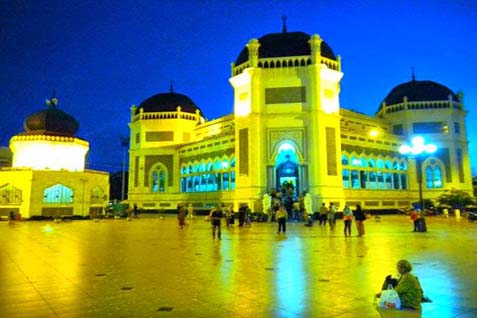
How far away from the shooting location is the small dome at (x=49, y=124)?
149 feet

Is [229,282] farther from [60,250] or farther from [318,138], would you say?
[318,138]

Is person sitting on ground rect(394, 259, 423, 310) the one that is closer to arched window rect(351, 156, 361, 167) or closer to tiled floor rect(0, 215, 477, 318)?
tiled floor rect(0, 215, 477, 318)

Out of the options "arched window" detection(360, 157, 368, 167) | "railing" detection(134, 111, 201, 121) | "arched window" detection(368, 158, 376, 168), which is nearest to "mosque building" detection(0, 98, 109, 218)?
"railing" detection(134, 111, 201, 121)

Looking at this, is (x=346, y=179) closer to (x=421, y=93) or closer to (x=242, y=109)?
(x=242, y=109)

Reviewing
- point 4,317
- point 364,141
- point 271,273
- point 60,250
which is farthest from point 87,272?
point 364,141

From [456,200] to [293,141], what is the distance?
64.7 ft

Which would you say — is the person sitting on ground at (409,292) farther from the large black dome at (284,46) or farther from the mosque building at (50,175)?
the mosque building at (50,175)

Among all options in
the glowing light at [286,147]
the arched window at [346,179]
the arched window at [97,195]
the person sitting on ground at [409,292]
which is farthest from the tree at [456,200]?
the person sitting on ground at [409,292]

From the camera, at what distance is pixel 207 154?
45156 mm

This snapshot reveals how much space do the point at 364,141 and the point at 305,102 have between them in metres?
10.4

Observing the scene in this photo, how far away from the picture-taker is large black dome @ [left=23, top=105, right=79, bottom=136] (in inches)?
1784

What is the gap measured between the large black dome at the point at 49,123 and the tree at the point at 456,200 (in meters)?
43.9

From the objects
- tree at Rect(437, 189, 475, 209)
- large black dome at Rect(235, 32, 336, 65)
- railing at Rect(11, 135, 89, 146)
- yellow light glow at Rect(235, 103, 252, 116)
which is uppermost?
large black dome at Rect(235, 32, 336, 65)

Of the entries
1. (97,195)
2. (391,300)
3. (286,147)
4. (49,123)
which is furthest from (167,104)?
(391,300)
